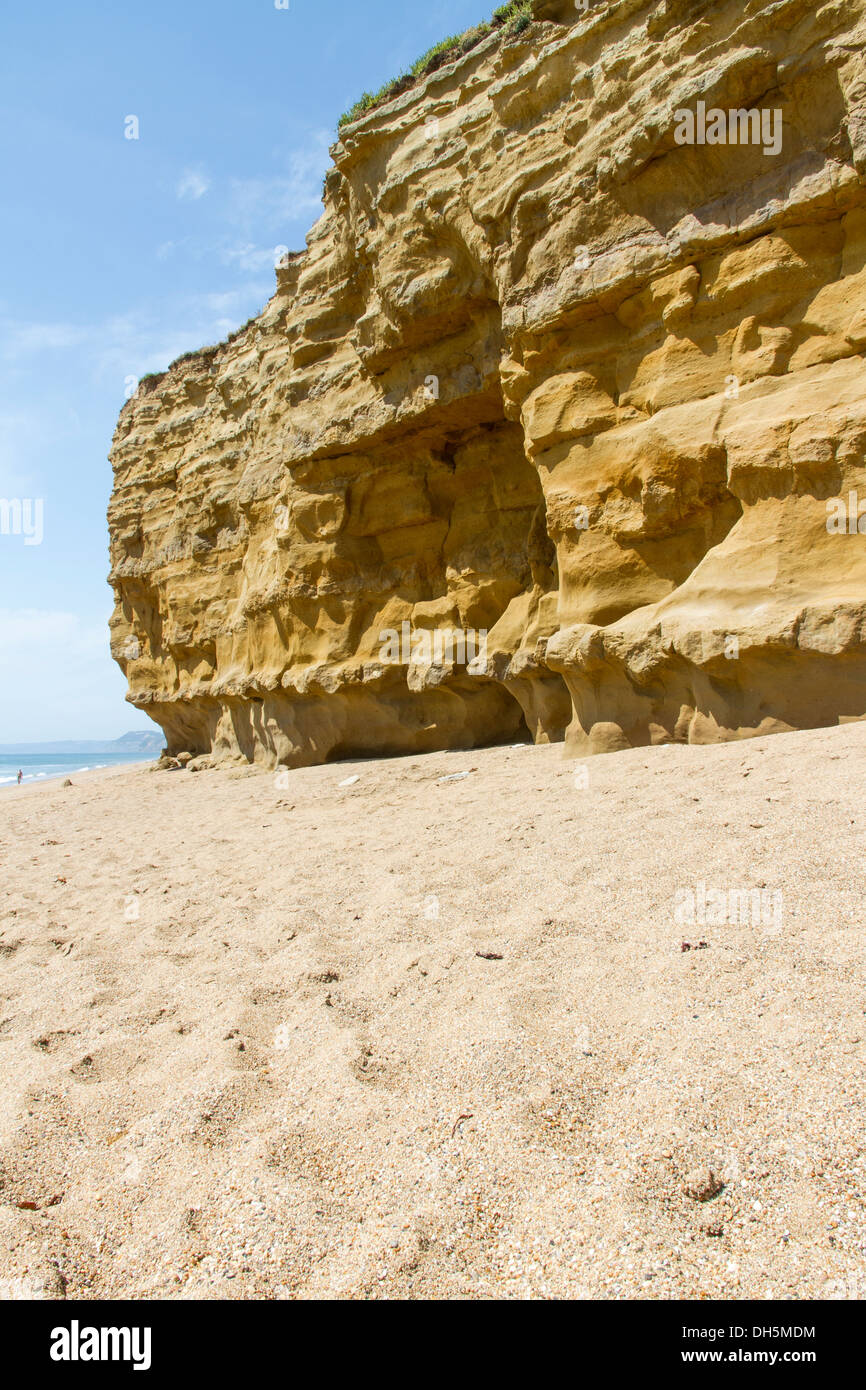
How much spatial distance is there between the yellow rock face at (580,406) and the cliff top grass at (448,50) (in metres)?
0.25

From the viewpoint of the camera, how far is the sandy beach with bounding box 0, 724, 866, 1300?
152cm

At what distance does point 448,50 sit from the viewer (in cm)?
898

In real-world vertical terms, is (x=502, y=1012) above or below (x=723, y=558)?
below

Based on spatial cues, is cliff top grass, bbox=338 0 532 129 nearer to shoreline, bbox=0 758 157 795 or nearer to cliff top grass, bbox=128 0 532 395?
cliff top grass, bbox=128 0 532 395

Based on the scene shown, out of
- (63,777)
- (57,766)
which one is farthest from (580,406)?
(57,766)

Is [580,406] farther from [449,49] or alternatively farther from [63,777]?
[63,777]

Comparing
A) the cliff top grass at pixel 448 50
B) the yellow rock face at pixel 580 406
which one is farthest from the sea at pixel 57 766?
the cliff top grass at pixel 448 50

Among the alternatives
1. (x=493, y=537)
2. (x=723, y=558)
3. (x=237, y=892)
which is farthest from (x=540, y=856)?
(x=493, y=537)

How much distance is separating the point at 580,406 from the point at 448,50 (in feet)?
18.2
